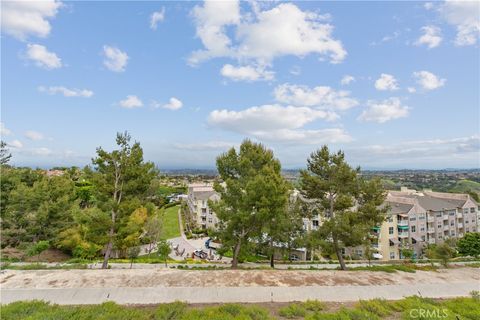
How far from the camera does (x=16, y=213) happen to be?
21438 mm

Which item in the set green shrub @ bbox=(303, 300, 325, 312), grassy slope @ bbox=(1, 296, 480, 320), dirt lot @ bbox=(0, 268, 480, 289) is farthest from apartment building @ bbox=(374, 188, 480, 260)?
green shrub @ bbox=(303, 300, 325, 312)

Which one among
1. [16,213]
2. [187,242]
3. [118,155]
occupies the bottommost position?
[187,242]

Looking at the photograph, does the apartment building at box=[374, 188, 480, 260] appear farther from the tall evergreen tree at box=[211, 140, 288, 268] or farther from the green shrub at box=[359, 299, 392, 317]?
the green shrub at box=[359, 299, 392, 317]

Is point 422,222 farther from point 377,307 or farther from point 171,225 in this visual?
point 171,225

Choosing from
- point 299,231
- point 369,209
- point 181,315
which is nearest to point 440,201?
point 299,231

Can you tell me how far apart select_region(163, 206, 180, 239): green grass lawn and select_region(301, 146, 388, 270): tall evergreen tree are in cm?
2744

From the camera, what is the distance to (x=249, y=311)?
27.9 ft

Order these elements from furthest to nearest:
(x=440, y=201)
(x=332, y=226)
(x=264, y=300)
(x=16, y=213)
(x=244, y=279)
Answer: (x=440, y=201) → (x=16, y=213) → (x=332, y=226) → (x=244, y=279) → (x=264, y=300)

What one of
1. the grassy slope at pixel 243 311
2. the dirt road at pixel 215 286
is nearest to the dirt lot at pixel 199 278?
the dirt road at pixel 215 286

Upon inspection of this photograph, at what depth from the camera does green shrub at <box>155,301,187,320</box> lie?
26.7 feet

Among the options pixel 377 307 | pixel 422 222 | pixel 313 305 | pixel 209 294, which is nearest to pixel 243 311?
pixel 209 294

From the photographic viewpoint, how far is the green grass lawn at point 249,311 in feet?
26.2

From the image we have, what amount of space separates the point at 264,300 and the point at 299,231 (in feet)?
41.1

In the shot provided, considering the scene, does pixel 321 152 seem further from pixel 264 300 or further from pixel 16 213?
pixel 16 213
